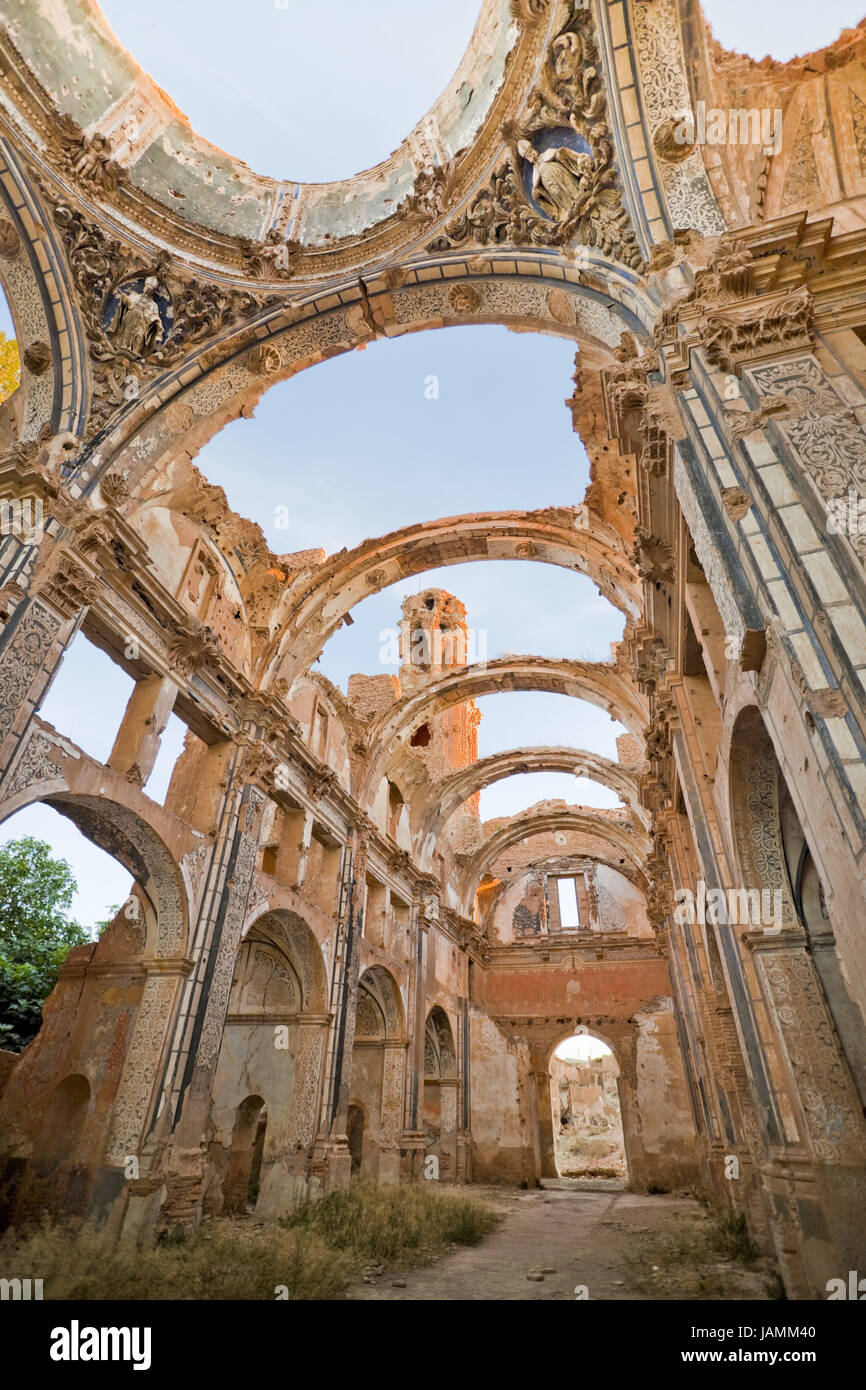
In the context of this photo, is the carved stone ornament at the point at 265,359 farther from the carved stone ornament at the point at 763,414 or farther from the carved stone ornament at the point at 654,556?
the carved stone ornament at the point at 763,414

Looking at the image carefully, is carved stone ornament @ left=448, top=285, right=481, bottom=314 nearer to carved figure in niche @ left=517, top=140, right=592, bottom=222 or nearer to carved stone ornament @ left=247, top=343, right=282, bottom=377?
carved figure in niche @ left=517, top=140, right=592, bottom=222

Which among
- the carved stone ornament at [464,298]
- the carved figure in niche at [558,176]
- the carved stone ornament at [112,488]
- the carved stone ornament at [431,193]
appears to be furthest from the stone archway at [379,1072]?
the carved figure in niche at [558,176]

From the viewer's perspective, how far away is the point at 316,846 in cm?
1375

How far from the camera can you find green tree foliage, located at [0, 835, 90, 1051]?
669 inches

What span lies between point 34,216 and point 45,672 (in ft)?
19.4

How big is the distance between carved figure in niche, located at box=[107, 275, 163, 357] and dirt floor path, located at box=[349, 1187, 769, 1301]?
37.1 ft

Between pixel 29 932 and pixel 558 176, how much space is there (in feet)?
73.8

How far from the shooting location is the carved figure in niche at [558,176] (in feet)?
25.0

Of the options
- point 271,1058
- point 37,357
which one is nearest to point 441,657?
point 271,1058

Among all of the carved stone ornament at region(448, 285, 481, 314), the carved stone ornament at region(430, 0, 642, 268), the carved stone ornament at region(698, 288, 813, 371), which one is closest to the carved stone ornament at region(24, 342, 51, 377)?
the carved stone ornament at region(448, 285, 481, 314)

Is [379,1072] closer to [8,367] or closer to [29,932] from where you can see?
[29,932]

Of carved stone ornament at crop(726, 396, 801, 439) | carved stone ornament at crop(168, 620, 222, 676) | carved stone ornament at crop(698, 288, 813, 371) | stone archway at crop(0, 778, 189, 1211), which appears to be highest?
carved stone ornament at crop(168, 620, 222, 676)

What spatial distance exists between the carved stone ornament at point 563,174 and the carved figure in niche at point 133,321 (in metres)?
Result: 4.39
